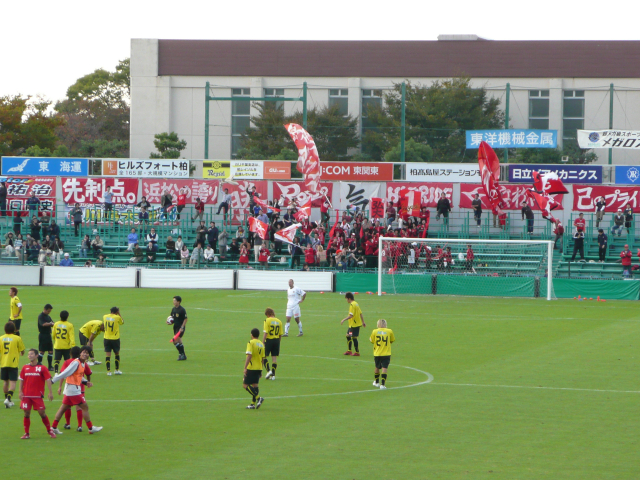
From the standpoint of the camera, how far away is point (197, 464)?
39.7 ft

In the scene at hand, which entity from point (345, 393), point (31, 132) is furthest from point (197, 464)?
point (31, 132)

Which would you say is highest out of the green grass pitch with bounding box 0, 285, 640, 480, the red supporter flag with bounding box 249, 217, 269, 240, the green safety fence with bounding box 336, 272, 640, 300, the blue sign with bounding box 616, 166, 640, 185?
the blue sign with bounding box 616, 166, 640, 185

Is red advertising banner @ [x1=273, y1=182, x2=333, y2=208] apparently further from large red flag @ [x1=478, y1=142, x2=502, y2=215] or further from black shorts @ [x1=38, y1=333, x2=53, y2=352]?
black shorts @ [x1=38, y1=333, x2=53, y2=352]

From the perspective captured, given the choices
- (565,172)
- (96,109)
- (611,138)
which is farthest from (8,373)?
(96,109)

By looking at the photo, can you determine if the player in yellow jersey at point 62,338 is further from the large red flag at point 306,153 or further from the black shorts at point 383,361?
the large red flag at point 306,153

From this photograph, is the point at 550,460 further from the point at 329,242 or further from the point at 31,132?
the point at 31,132

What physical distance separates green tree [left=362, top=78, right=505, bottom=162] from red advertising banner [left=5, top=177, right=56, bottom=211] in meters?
28.5

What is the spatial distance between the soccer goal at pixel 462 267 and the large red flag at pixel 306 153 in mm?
6647

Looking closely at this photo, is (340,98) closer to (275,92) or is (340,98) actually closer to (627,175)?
(275,92)

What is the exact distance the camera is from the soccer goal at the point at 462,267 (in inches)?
1537

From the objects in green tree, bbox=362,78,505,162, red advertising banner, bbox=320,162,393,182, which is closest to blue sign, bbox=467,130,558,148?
red advertising banner, bbox=320,162,393,182

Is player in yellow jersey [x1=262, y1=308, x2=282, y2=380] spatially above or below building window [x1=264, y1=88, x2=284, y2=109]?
below

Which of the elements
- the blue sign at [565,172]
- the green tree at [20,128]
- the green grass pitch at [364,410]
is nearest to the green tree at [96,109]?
the green tree at [20,128]

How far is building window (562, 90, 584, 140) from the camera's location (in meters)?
70.3
